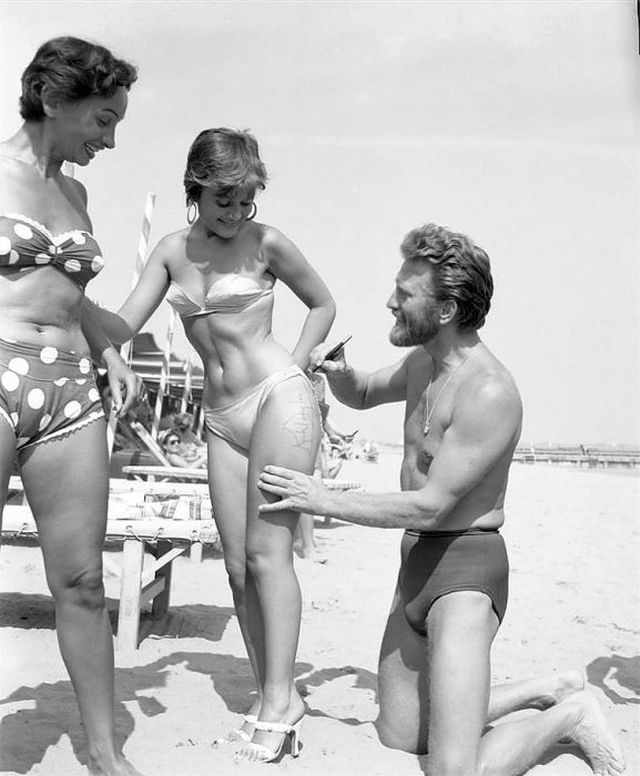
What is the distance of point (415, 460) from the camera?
3.52 m

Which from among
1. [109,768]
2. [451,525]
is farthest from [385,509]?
[109,768]

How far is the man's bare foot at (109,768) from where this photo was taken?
9.20 ft

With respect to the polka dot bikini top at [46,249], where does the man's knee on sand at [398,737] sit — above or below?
below

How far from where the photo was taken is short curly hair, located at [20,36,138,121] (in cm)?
263

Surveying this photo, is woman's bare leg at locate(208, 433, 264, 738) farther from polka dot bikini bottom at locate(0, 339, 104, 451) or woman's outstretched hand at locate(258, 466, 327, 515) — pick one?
polka dot bikini bottom at locate(0, 339, 104, 451)

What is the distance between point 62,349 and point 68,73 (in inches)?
31.1

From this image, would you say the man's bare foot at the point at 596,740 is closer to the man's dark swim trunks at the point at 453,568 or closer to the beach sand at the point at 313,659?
the beach sand at the point at 313,659

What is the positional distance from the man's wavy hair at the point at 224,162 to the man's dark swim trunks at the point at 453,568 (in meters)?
1.45

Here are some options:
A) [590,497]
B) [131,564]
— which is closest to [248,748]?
[131,564]

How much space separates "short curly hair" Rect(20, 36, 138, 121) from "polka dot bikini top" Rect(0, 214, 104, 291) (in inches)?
14.2

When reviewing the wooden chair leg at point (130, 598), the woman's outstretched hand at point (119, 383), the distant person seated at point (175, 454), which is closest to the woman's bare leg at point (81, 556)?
the woman's outstretched hand at point (119, 383)

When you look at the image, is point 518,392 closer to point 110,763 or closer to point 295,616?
point 295,616

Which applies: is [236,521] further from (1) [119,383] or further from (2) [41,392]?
(2) [41,392]

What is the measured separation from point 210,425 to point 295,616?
2.62ft
